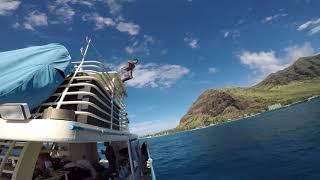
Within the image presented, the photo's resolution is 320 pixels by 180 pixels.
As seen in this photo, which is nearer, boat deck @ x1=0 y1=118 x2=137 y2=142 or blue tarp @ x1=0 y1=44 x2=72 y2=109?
boat deck @ x1=0 y1=118 x2=137 y2=142

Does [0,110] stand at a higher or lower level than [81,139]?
higher

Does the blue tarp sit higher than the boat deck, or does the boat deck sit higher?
the blue tarp

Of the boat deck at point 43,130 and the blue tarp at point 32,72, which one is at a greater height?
the blue tarp at point 32,72

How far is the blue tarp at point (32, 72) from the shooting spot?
713cm

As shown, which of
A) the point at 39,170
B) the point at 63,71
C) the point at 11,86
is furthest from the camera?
the point at 39,170

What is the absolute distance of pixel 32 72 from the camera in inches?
300

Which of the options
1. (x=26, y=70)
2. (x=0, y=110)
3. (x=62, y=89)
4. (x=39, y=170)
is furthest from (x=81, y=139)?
(x=39, y=170)

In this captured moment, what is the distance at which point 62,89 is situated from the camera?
9.39 metres

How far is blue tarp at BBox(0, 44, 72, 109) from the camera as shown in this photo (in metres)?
7.13

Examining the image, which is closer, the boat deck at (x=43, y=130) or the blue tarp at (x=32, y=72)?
the boat deck at (x=43, y=130)

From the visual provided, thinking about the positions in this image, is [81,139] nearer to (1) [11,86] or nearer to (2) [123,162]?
(1) [11,86]

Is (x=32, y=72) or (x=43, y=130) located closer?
(x=43, y=130)

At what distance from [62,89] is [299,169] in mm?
27243

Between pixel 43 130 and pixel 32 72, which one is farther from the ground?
pixel 32 72
